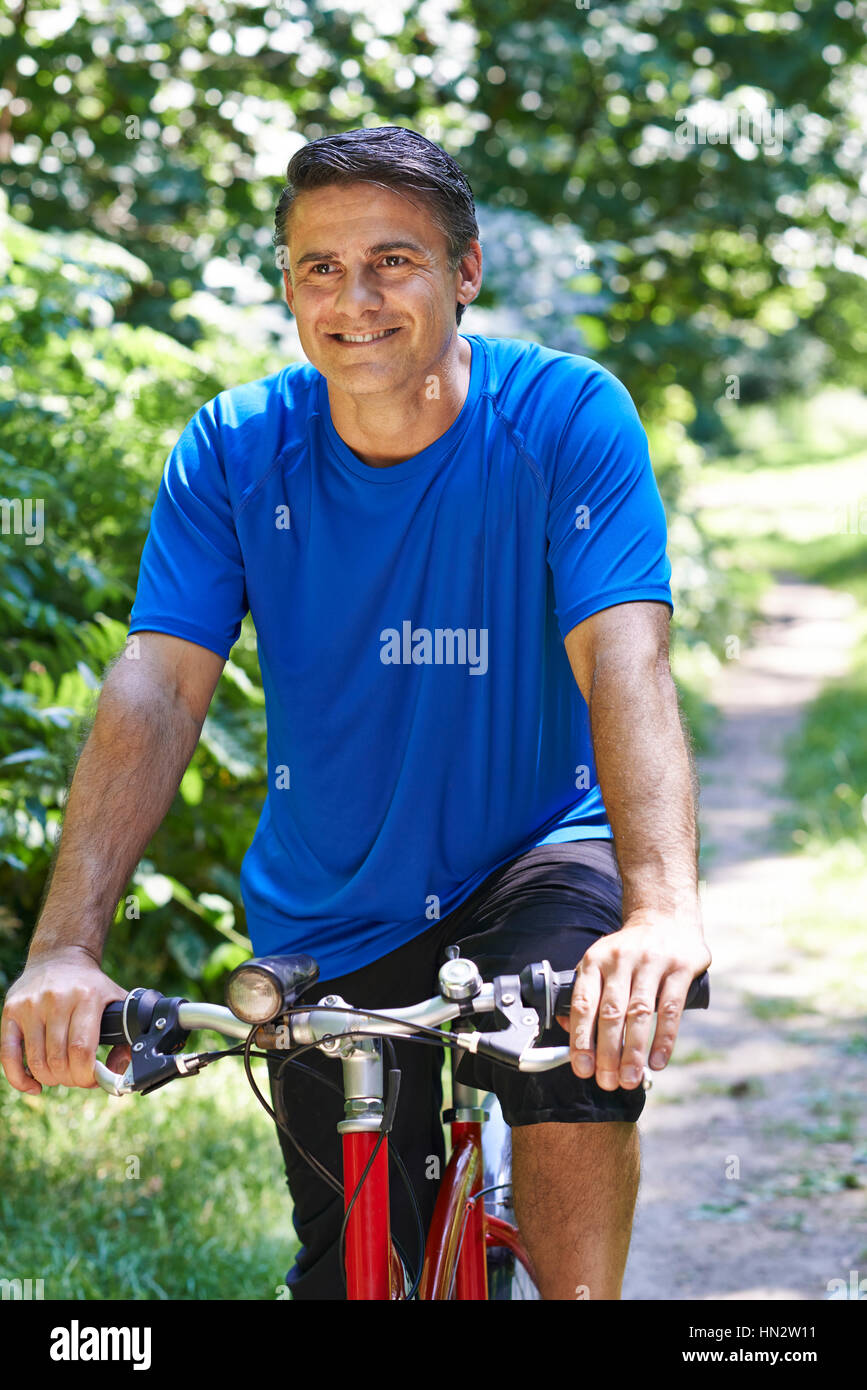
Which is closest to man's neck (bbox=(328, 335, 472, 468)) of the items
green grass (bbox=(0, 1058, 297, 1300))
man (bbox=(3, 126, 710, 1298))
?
man (bbox=(3, 126, 710, 1298))

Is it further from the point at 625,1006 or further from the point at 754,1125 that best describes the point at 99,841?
the point at 754,1125

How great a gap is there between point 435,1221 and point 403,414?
1.26 m

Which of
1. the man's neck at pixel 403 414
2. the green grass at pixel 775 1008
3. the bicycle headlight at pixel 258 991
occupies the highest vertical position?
the man's neck at pixel 403 414

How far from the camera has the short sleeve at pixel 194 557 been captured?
243 centimetres

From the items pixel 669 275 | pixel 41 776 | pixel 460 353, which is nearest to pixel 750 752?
pixel 669 275

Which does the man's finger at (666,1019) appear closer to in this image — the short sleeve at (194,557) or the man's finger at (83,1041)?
the man's finger at (83,1041)

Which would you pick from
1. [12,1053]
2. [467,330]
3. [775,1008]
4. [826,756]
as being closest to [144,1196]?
[12,1053]

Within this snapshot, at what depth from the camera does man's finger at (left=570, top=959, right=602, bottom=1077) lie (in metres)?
1.66

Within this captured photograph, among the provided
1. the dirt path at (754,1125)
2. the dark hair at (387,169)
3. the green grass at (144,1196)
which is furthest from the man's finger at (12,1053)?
the dirt path at (754,1125)

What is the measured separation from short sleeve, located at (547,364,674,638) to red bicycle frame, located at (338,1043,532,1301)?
782mm

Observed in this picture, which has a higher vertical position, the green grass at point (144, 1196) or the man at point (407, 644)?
the man at point (407, 644)

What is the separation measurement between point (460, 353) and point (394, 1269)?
1.43 metres

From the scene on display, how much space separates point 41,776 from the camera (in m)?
4.14

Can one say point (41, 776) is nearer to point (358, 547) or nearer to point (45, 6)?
point (358, 547)
